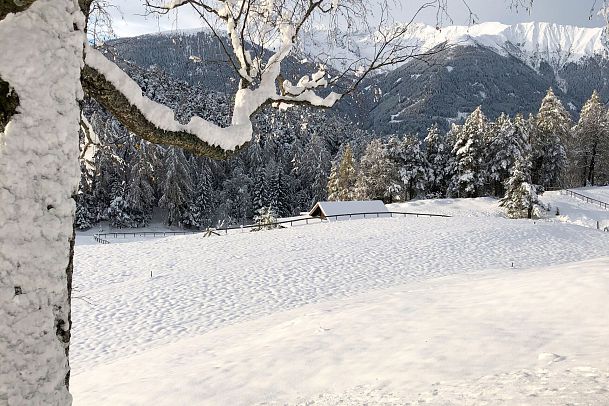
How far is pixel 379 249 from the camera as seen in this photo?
1984 cm

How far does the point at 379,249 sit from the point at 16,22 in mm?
19115

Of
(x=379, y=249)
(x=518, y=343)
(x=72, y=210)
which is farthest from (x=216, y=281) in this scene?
(x=72, y=210)

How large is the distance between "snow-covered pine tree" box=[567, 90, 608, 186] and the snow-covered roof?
28.0 metres

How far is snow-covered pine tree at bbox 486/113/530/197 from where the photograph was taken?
45.1m

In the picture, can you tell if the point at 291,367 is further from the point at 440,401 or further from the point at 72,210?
the point at 72,210

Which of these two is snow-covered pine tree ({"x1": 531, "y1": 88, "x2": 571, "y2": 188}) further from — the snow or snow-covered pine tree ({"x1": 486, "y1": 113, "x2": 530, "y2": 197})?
the snow

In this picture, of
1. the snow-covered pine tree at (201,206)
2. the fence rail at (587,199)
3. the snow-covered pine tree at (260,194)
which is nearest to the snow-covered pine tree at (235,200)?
the snow-covered pine tree at (260,194)

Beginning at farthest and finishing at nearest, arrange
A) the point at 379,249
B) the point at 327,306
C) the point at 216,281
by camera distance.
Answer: the point at 379,249 < the point at 216,281 < the point at 327,306

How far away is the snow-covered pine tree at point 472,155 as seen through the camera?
4650 cm

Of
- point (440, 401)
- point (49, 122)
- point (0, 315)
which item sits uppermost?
point (49, 122)

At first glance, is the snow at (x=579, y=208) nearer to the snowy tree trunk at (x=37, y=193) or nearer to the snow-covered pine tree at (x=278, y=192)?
the snow-covered pine tree at (x=278, y=192)

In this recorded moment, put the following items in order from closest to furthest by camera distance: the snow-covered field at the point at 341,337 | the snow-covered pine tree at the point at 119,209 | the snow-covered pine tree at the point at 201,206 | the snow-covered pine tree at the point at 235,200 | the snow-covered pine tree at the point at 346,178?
1. the snow-covered field at the point at 341,337
2. the snow-covered pine tree at the point at 346,178
3. the snow-covered pine tree at the point at 119,209
4. the snow-covered pine tree at the point at 201,206
5. the snow-covered pine tree at the point at 235,200

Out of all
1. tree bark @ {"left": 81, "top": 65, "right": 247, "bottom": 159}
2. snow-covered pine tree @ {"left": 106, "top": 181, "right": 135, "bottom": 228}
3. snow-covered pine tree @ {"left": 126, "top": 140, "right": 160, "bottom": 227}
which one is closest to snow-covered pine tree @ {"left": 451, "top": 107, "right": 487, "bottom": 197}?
snow-covered pine tree @ {"left": 126, "top": 140, "right": 160, "bottom": 227}

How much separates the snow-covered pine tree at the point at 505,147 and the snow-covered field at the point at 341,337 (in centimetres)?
3300
